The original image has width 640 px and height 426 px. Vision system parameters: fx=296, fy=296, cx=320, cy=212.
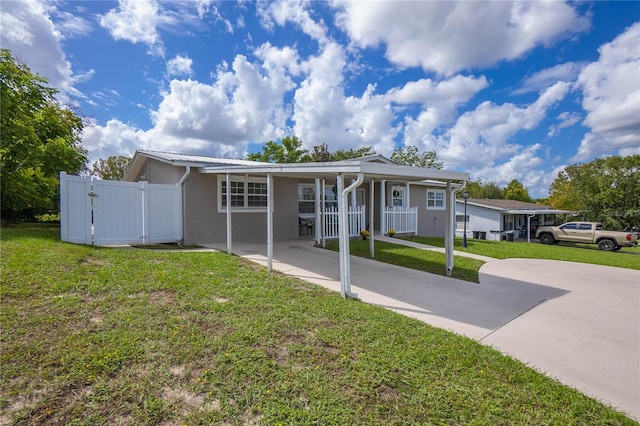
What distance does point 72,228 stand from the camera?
7598mm

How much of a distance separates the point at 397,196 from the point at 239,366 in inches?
544

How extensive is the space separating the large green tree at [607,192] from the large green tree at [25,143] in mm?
43868

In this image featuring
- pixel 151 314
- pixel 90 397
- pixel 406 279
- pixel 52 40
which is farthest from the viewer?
pixel 52 40

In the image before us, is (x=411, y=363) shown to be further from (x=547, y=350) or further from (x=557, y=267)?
(x=557, y=267)

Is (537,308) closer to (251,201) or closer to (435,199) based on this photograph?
(251,201)

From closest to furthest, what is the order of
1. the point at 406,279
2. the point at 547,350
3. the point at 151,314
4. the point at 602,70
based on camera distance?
Result: the point at 547,350, the point at 151,314, the point at 406,279, the point at 602,70

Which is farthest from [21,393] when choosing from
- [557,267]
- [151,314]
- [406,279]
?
[557,267]

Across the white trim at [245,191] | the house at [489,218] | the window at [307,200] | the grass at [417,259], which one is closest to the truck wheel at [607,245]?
the house at [489,218]

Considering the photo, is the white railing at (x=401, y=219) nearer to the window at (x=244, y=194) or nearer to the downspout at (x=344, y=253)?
the window at (x=244, y=194)

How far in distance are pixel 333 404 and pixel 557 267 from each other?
899 centimetres

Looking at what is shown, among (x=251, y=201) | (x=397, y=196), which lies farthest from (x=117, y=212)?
(x=397, y=196)

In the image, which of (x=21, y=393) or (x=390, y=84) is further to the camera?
(x=390, y=84)

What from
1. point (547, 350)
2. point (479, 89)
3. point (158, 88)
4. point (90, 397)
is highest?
point (479, 89)

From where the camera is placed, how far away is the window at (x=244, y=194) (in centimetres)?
1020
